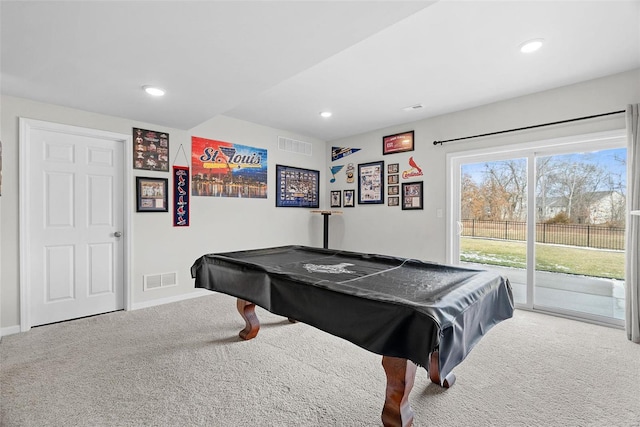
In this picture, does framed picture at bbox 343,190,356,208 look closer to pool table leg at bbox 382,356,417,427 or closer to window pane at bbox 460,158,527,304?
window pane at bbox 460,158,527,304

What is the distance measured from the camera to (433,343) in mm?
1210

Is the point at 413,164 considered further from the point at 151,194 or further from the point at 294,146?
the point at 151,194

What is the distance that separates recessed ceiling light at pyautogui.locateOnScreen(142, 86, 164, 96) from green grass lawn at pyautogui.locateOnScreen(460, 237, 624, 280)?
3.95m

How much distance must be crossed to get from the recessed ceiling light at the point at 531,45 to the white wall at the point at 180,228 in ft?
11.3

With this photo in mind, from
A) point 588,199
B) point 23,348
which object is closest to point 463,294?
point 588,199

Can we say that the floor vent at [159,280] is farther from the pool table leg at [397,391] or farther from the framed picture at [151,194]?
the pool table leg at [397,391]

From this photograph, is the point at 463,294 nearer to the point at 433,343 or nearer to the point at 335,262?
the point at 433,343

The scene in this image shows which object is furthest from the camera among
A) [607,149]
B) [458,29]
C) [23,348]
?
[607,149]

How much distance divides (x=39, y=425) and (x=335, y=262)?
6.79 feet

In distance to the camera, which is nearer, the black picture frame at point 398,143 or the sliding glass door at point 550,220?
the sliding glass door at point 550,220

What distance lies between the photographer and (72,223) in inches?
128

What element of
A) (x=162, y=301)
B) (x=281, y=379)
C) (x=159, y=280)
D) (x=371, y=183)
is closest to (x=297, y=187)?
(x=371, y=183)

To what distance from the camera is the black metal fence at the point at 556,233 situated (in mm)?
3119

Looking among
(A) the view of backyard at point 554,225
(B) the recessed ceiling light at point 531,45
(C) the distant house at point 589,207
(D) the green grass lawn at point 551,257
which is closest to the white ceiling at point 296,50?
(B) the recessed ceiling light at point 531,45
